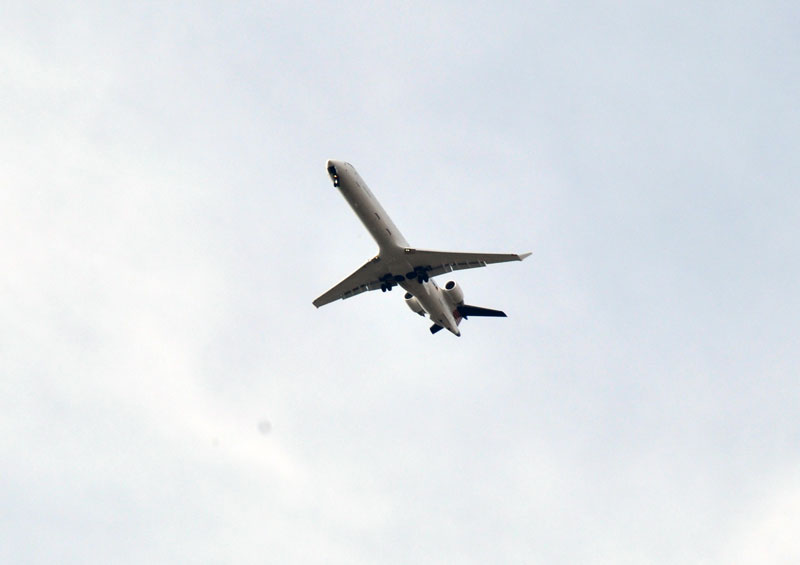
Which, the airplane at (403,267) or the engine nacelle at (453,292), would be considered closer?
the airplane at (403,267)

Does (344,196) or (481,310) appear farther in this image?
(481,310)

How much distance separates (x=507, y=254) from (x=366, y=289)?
11604mm

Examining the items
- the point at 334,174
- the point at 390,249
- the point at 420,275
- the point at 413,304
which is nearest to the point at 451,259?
the point at 420,275

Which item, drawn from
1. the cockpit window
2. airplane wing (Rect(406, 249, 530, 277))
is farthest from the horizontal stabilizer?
the cockpit window

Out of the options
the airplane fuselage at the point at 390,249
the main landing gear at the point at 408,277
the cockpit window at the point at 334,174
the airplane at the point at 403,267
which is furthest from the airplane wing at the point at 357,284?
the cockpit window at the point at 334,174

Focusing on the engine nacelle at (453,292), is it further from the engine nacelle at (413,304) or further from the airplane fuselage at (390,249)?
the engine nacelle at (413,304)

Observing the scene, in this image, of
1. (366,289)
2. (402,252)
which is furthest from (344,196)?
(366,289)

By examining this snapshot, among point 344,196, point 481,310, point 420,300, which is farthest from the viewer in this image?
point 481,310

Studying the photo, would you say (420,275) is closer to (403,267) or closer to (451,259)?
(403,267)

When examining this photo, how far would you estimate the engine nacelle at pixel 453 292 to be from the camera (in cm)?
6606

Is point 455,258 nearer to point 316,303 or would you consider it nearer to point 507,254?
point 507,254

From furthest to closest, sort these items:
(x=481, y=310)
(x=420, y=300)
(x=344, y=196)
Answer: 1. (x=481, y=310)
2. (x=420, y=300)
3. (x=344, y=196)

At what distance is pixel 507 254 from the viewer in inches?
2338

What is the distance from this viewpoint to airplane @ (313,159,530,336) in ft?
190
